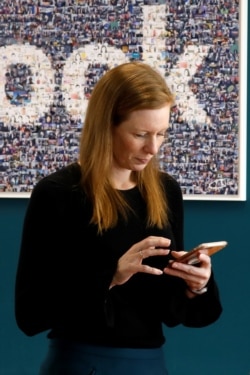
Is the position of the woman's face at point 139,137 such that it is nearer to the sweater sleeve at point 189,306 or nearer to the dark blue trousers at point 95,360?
the sweater sleeve at point 189,306

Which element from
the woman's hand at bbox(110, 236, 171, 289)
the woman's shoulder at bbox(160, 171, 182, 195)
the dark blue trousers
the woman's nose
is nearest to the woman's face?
the woman's nose

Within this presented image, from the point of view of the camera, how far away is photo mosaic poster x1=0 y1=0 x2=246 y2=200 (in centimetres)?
276

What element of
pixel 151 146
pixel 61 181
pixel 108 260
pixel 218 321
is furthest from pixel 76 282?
pixel 218 321

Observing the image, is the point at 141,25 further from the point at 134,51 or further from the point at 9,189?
the point at 9,189

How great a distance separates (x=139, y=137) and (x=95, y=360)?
0.46m

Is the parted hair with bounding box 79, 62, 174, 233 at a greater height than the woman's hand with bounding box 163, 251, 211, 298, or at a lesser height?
greater

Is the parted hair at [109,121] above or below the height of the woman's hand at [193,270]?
above

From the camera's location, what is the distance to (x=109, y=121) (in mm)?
1532

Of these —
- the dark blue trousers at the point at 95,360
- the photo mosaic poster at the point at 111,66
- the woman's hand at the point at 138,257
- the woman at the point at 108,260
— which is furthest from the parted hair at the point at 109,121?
the photo mosaic poster at the point at 111,66

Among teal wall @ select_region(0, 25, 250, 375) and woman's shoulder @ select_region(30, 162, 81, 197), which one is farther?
teal wall @ select_region(0, 25, 250, 375)

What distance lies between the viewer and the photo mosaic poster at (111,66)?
2764 millimetres

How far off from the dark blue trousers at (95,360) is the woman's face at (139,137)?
39cm

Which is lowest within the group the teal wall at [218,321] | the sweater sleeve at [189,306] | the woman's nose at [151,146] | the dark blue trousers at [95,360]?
the teal wall at [218,321]

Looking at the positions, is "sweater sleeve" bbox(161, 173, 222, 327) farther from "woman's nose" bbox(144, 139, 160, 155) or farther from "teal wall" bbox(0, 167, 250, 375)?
"teal wall" bbox(0, 167, 250, 375)
